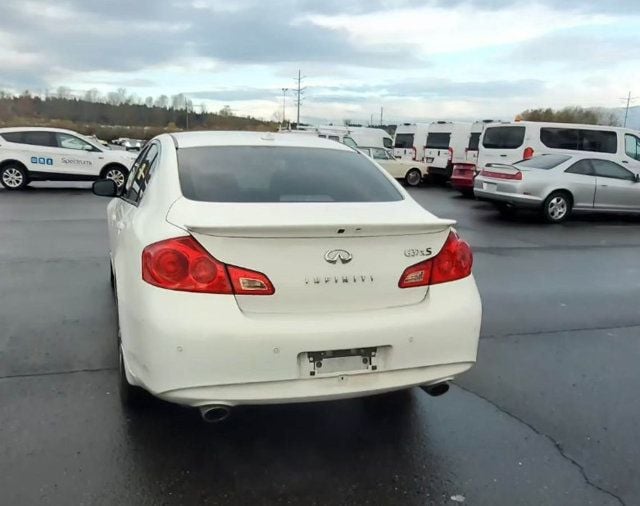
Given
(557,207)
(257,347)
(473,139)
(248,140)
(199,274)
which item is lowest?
(557,207)

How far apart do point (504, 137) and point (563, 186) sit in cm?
464

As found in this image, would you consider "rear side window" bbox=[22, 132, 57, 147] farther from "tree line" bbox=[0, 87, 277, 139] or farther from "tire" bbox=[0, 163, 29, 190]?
"tree line" bbox=[0, 87, 277, 139]

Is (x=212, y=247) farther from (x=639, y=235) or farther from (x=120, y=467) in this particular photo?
(x=639, y=235)

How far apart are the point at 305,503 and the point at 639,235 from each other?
11026 mm

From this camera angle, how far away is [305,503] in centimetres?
263

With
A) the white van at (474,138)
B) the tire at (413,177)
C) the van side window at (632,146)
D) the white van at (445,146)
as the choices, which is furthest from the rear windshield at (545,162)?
the tire at (413,177)

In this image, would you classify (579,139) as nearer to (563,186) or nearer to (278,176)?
(563,186)

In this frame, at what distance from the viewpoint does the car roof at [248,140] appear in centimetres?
379

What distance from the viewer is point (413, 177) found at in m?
21.6

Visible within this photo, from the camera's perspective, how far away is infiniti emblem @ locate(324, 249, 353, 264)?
276 cm

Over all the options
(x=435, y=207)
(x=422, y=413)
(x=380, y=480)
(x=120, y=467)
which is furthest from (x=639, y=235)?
(x=120, y=467)


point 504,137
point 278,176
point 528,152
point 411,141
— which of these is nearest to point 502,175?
point 528,152

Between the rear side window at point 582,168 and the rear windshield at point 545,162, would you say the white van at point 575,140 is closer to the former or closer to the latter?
the rear windshield at point 545,162

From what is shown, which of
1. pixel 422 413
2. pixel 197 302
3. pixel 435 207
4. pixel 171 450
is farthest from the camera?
pixel 435 207
